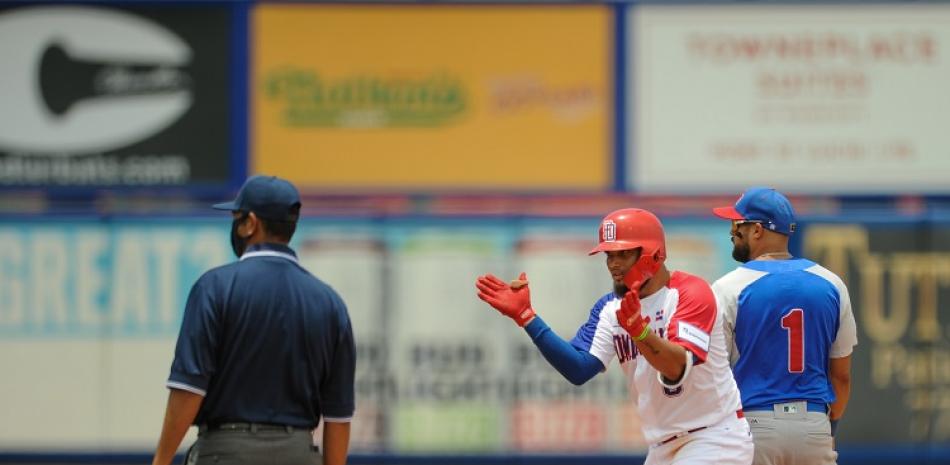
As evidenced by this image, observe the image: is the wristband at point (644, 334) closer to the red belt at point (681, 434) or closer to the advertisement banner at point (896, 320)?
the red belt at point (681, 434)

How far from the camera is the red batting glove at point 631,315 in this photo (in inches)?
222

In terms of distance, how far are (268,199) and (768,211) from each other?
7.86ft

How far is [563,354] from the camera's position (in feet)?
20.1

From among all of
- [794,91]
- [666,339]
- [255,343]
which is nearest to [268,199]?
[255,343]

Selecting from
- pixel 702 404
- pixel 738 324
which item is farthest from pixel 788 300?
pixel 702 404

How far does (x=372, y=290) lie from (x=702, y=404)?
18.5 feet

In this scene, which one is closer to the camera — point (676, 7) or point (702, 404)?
point (702, 404)

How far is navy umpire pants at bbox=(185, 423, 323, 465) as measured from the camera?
551cm

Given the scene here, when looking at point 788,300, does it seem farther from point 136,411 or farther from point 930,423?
point 136,411

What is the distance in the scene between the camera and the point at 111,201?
39.0ft

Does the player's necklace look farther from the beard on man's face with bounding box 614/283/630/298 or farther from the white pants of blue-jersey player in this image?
the beard on man's face with bounding box 614/283/630/298

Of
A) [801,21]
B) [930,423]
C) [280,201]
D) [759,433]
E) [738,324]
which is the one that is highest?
[801,21]

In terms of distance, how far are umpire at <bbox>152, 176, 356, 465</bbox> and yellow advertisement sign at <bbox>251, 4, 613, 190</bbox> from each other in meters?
6.25

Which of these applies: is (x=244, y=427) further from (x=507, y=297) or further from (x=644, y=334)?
(x=644, y=334)
